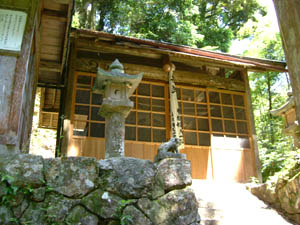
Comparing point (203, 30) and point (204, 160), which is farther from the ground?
point (203, 30)

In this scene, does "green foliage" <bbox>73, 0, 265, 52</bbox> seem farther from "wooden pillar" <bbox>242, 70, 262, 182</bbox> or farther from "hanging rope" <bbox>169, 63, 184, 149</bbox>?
"hanging rope" <bbox>169, 63, 184, 149</bbox>

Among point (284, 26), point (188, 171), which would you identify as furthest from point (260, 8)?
point (284, 26)

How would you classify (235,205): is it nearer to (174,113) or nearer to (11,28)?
(174,113)

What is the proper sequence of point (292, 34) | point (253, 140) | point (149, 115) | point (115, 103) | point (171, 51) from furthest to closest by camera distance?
point (253, 140) < point (149, 115) < point (171, 51) < point (115, 103) < point (292, 34)

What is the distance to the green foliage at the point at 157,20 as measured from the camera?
48.8 feet

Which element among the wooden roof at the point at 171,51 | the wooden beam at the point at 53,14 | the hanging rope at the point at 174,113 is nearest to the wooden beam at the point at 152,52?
the wooden roof at the point at 171,51

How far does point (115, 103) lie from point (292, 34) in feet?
14.0

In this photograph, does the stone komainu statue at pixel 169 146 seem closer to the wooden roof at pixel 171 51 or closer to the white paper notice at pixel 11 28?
the white paper notice at pixel 11 28

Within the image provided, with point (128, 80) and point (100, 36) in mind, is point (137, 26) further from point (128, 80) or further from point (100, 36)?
point (128, 80)

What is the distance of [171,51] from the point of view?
325 inches

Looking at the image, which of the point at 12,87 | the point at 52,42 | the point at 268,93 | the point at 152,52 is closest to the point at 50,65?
the point at 52,42

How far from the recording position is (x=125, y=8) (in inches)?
587

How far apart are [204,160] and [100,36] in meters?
4.30

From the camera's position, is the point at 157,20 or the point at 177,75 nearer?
the point at 177,75
